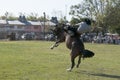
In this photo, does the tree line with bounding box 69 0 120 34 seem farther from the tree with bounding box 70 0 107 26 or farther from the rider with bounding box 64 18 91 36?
the rider with bounding box 64 18 91 36

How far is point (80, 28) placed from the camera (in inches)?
659

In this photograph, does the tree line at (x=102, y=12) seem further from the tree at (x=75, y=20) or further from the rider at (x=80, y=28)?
the rider at (x=80, y=28)

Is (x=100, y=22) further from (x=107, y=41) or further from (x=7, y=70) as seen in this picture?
(x=7, y=70)

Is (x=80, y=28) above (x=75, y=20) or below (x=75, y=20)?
above

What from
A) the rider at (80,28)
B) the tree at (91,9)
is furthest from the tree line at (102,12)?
the rider at (80,28)

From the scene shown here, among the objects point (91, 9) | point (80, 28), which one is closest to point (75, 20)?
point (91, 9)

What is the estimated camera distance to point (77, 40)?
1712 cm

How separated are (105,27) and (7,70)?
79.4m

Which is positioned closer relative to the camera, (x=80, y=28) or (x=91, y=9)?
(x=80, y=28)

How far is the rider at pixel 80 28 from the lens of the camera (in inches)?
657

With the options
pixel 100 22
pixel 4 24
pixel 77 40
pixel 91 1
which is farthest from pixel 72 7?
pixel 77 40

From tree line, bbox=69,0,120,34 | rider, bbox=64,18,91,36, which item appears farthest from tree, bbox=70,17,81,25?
rider, bbox=64,18,91,36

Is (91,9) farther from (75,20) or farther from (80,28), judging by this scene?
(80,28)

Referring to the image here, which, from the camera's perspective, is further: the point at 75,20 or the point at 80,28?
the point at 75,20
